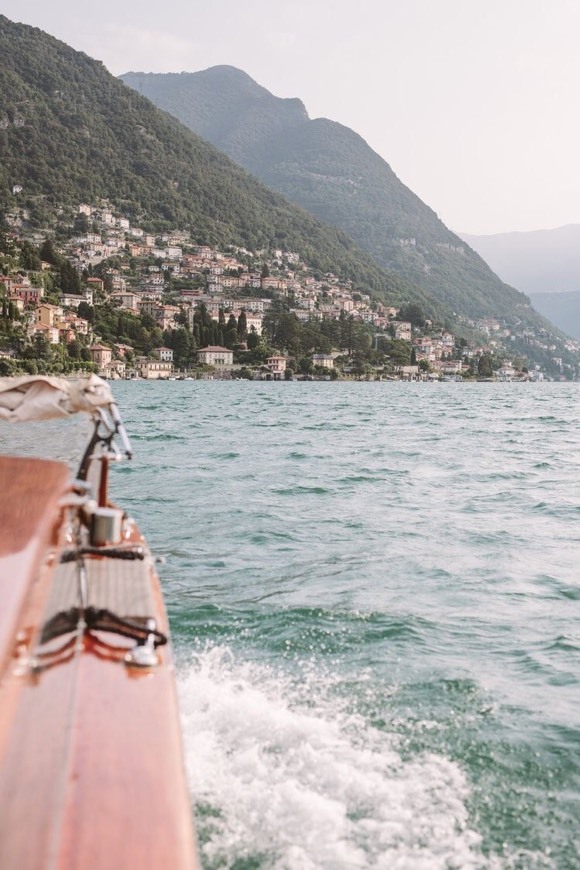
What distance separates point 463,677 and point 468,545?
5.02m

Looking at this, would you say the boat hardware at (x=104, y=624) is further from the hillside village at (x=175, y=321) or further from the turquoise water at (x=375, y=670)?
the hillside village at (x=175, y=321)

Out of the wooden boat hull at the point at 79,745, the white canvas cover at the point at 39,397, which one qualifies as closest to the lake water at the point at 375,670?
the wooden boat hull at the point at 79,745

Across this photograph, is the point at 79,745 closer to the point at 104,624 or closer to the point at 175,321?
the point at 104,624

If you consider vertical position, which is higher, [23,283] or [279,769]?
[23,283]

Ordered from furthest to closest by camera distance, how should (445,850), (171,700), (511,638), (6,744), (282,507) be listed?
(282,507) → (511,638) → (445,850) → (171,700) → (6,744)

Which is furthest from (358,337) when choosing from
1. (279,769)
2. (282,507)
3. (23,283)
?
(279,769)

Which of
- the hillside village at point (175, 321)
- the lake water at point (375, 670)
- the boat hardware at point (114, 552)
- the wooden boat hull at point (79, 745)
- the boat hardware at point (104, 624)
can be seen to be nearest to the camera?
the wooden boat hull at point (79, 745)

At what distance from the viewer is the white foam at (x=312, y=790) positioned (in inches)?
158

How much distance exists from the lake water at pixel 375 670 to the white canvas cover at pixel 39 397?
2.08m

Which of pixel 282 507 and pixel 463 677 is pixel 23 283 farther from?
pixel 463 677

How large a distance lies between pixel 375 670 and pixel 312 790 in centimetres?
217

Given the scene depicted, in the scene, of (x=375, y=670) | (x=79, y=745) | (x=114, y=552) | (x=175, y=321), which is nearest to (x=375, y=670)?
(x=375, y=670)

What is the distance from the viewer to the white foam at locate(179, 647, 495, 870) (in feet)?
13.2

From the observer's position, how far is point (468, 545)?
11430 millimetres
